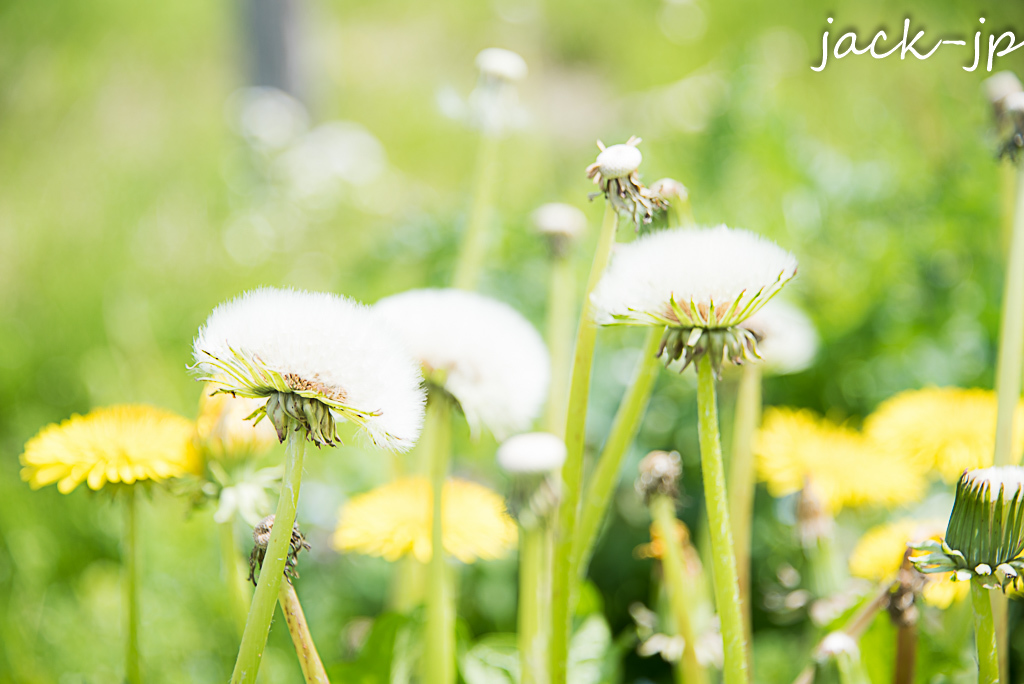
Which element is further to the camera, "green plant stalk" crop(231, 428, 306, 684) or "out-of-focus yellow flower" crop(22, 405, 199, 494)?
"out-of-focus yellow flower" crop(22, 405, 199, 494)

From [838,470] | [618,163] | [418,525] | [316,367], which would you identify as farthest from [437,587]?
[838,470]

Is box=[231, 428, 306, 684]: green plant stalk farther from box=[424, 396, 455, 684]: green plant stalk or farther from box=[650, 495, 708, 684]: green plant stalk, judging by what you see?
box=[650, 495, 708, 684]: green plant stalk

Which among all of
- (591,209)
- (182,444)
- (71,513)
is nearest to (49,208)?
(71,513)

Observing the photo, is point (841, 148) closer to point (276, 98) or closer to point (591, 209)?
point (591, 209)

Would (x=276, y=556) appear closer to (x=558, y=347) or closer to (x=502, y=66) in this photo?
(x=558, y=347)

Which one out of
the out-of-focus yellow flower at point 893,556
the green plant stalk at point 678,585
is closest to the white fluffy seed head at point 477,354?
the green plant stalk at point 678,585

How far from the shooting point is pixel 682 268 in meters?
0.49

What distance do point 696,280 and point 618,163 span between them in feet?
0.28

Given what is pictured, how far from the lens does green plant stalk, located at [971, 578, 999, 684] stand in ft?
1.60

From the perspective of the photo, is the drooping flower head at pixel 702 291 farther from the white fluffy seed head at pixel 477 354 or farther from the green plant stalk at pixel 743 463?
the green plant stalk at pixel 743 463

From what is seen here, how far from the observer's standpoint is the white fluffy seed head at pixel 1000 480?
47cm

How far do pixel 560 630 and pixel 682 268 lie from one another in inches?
10.5

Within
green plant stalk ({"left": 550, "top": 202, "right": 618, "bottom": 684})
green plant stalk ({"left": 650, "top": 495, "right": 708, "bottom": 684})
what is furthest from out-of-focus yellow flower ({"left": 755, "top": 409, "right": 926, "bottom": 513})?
green plant stalk ({"left": 550, "top": 202, "right": 618, "bottom": 684})

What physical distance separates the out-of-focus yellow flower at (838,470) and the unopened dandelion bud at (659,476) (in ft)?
0.65
